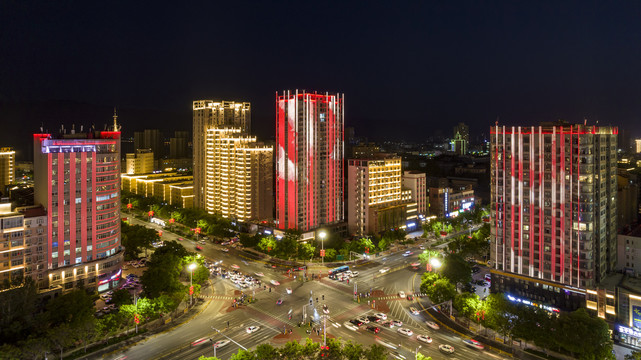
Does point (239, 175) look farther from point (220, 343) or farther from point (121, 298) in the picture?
point (220, 343)

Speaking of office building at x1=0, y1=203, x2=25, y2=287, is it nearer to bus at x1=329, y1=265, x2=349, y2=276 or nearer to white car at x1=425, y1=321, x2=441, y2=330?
bus at x1=329, y1=265, x2=349, y2=276

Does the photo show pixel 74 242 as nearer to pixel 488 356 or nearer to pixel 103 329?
pixel 103 329

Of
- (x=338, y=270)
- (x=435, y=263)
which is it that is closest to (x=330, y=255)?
(x=338, y=270)

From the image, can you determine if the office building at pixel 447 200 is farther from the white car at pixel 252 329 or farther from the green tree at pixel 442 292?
the white car at pixel 252 329

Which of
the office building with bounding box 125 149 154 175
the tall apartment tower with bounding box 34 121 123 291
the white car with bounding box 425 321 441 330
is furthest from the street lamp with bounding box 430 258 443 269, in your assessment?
the office building with bounding box 125 149 154 175

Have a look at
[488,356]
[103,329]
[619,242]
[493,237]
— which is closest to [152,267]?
[103,329]
